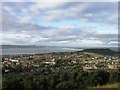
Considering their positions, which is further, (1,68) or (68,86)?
(1,68)

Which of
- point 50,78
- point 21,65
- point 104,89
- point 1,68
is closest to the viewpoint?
point 104,89

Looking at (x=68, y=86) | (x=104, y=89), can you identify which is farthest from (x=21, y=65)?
(x=104, y=89)

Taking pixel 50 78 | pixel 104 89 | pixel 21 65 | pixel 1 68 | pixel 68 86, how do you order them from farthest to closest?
pixel 21 65
pixel 1 68
pixel 50 78
pixel 68 86
pixel 104 89

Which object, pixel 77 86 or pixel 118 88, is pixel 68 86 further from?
pixel 118 88

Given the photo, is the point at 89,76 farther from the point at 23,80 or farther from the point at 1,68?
the point at 1,68

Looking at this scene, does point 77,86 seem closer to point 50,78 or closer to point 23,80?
point 50,78

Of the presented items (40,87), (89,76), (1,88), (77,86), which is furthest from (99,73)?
(1,88)

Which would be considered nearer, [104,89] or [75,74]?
[104,89]

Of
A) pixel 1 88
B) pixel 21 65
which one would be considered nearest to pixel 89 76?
Answer: pixel 1 88

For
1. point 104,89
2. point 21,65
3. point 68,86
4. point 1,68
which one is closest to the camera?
point 104,89
